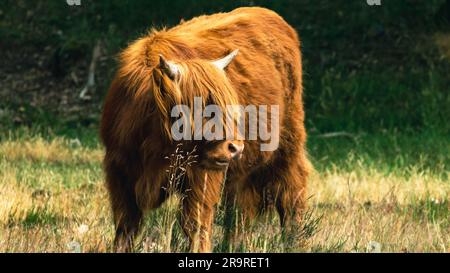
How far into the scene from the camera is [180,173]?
198 inches

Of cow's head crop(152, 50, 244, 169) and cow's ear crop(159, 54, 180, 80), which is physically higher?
cow's ear crop(159, 54, 180, 80)

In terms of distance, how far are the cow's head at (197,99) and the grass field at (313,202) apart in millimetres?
433

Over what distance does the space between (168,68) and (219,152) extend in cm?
50

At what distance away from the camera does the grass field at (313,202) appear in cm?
538

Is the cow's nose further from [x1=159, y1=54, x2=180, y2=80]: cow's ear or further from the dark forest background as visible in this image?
the dark forest background

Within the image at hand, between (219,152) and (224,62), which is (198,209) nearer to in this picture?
(219,152)

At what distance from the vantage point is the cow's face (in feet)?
16.2

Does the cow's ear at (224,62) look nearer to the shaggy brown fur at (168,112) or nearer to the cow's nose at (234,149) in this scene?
the shaggy brown fur at (168,112)

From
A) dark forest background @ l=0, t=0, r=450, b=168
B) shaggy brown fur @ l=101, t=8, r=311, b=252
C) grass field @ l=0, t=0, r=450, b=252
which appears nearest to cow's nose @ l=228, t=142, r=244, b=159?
shaggy brown fur @ l=101, t=8, r=311, b=252

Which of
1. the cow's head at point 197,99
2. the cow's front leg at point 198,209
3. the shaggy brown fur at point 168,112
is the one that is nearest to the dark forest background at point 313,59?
the shaggy brown fur at point 168,112

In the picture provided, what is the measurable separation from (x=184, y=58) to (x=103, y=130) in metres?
0.59
